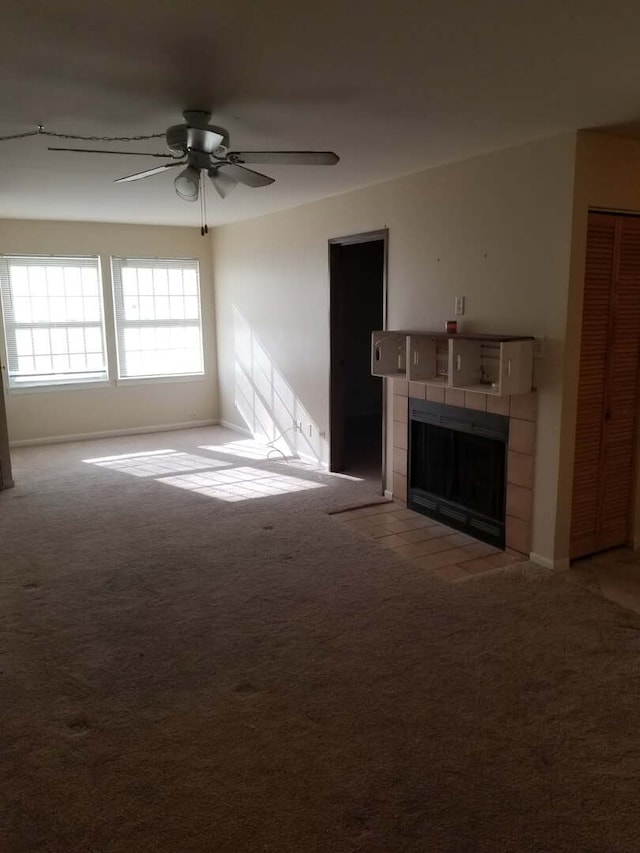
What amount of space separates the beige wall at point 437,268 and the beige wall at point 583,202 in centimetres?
5

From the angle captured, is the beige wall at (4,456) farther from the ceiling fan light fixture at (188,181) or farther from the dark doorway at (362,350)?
the ceiling fan light fixture at (188,181)

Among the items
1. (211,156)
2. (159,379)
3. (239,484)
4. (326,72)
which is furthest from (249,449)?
(326,72)

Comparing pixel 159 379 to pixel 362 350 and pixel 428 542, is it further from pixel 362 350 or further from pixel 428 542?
pixel 428 542

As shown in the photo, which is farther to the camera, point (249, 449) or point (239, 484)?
point (249, 449)

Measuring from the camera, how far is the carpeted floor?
1895mm

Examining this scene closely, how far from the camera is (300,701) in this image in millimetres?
2471

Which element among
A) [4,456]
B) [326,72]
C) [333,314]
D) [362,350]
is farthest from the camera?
[362,350]

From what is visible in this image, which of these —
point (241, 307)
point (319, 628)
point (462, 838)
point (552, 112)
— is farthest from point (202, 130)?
point (241, 307)

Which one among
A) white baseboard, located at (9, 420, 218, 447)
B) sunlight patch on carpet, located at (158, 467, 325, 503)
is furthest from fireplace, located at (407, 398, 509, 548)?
white baseboard, located at (9, 420, 218, 447)

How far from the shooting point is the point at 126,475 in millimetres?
5707

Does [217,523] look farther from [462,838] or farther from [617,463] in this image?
[462,838]

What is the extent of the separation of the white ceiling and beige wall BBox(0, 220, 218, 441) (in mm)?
3060

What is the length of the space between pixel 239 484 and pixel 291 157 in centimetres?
312

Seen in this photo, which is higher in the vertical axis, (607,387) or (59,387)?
(607,387)
